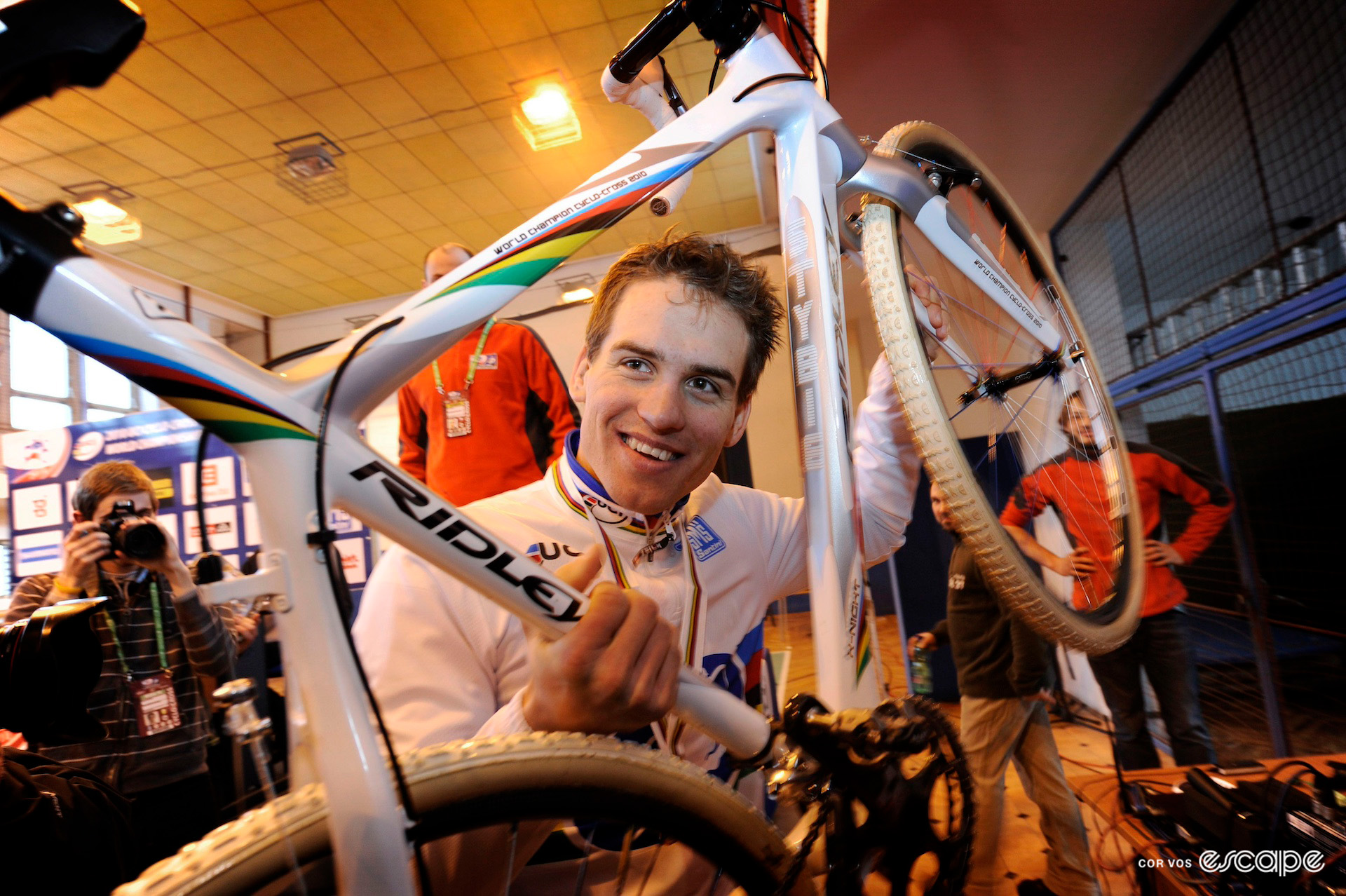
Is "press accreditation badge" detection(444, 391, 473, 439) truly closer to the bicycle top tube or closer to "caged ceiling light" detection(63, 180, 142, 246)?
the bicycle top tube

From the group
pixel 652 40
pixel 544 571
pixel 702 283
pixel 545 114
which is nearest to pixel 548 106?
pixel 545 114

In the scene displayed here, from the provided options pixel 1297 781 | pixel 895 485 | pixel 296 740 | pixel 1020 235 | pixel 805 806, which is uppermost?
pixel 1020 235

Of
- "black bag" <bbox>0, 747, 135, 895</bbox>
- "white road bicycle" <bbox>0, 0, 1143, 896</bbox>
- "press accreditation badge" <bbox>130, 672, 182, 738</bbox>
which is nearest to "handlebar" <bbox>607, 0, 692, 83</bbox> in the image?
"white road bicycle" <bbox>0, 0, 1143, 896</bbox>

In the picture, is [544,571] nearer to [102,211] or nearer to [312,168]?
[312,168]

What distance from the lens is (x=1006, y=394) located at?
3.06 feet

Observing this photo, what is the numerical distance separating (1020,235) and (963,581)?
1229 mm

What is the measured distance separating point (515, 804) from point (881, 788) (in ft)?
1.03

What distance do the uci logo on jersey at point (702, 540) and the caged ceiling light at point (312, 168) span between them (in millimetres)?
3668

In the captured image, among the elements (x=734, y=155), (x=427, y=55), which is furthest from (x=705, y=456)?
(x=734, y=155)

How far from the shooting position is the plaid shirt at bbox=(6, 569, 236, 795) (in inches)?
49.3

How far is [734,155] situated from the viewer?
3865 mm

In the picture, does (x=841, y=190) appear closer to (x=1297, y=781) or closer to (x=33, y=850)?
(x=33, y=850)

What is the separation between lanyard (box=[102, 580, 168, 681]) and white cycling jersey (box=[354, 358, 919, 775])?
1046 mm

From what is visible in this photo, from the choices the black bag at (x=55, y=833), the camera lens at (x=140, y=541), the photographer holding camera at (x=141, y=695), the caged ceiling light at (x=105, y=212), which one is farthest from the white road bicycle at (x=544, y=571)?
the caged ceiling light at (x=105, y=212)
